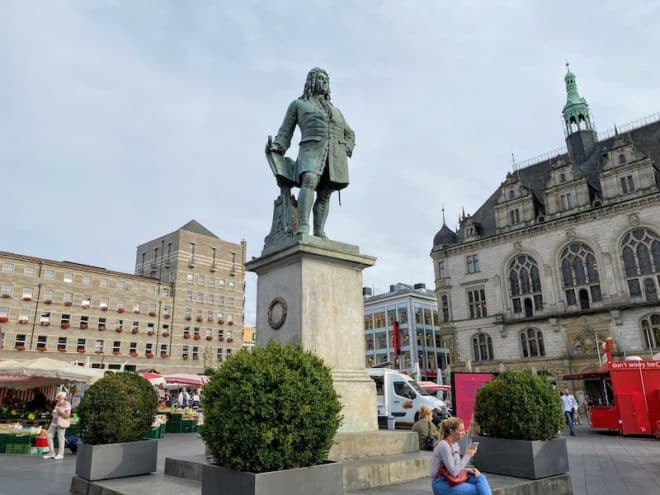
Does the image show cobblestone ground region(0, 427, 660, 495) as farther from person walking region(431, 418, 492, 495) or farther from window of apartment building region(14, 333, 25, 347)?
window of apartment building region(14, 333, 25, 347)

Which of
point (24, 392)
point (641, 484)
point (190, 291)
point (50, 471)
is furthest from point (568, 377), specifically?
point (190, 291)

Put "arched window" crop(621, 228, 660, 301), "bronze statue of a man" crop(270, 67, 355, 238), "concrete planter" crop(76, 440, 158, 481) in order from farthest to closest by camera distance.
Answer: "arched window" crop(621, 228, 660, 301) < "bronze statue of a man" crop(270, 67, 355, 238) < "concrete planter" crop(76, 440, 158, 481)

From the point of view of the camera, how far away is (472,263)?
153ft

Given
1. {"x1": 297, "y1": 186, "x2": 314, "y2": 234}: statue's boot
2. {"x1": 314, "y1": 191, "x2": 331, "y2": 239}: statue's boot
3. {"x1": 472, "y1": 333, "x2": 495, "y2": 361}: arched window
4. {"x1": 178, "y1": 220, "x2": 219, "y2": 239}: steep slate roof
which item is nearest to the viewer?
{"x1": 297, "y1": 186, "x2": 314, "y2": 234}: statue's boot

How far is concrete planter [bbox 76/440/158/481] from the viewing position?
6473mm

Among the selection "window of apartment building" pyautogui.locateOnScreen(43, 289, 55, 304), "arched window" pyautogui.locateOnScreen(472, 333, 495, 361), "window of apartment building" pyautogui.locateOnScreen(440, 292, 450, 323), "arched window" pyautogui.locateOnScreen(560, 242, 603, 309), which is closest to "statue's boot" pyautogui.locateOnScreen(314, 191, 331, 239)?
"arched window" pyautogui.locateOnScreen(560, 242, 603, 309)

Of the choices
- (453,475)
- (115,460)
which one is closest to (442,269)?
(115,460)

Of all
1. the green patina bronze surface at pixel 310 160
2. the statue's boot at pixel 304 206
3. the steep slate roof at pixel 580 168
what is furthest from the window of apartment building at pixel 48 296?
the statue's boot at pixel 304 206

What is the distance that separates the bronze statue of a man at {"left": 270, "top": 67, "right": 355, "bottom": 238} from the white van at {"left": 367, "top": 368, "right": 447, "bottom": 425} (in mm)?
16161

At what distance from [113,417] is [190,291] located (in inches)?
2306

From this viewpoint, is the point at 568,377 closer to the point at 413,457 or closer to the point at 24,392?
the point at 413,457

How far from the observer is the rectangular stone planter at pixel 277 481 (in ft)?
12.1

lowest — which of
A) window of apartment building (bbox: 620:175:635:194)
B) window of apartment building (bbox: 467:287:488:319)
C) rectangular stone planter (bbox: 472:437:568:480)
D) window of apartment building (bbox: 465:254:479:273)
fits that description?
rectangular stone planter (bbox: 472:437:568:480)

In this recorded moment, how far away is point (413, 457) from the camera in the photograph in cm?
626
